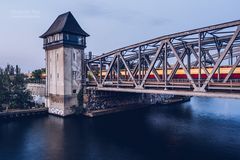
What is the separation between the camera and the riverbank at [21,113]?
44688mm

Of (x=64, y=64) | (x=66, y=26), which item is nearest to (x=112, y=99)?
(x=64, y=64)

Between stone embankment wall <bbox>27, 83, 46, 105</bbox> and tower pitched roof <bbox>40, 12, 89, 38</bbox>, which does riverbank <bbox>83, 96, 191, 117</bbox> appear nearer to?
stone embankment wall <bbox>27, 83, 46, 105</bbox>

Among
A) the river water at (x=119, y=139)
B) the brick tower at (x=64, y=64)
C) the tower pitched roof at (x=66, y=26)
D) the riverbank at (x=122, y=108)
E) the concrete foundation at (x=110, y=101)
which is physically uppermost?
the tower pitched roof at (x=66, y=26)

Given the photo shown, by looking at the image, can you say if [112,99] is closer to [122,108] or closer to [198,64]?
[122,108]

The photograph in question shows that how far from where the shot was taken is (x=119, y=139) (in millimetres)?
31016

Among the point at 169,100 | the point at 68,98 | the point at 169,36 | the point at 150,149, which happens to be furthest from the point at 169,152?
the point at 169,100

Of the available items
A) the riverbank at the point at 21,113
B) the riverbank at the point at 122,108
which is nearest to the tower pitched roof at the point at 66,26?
the riverbank at the point at 21,113

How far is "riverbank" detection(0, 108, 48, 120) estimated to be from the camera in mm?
44688

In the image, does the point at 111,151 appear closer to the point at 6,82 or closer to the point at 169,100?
the point at 6,82

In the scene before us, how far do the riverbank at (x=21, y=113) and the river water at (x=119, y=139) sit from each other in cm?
328

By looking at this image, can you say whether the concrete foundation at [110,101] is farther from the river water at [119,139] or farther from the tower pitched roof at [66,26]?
the tower pitched roof at [66,26]

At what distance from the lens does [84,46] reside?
2007 inches

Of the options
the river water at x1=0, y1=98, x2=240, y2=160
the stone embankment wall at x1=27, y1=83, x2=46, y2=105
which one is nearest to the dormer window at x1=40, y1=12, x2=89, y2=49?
the stone embankment wall at x1=27, y1=83, x2=46, y2=105

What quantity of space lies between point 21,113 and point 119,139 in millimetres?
26677
